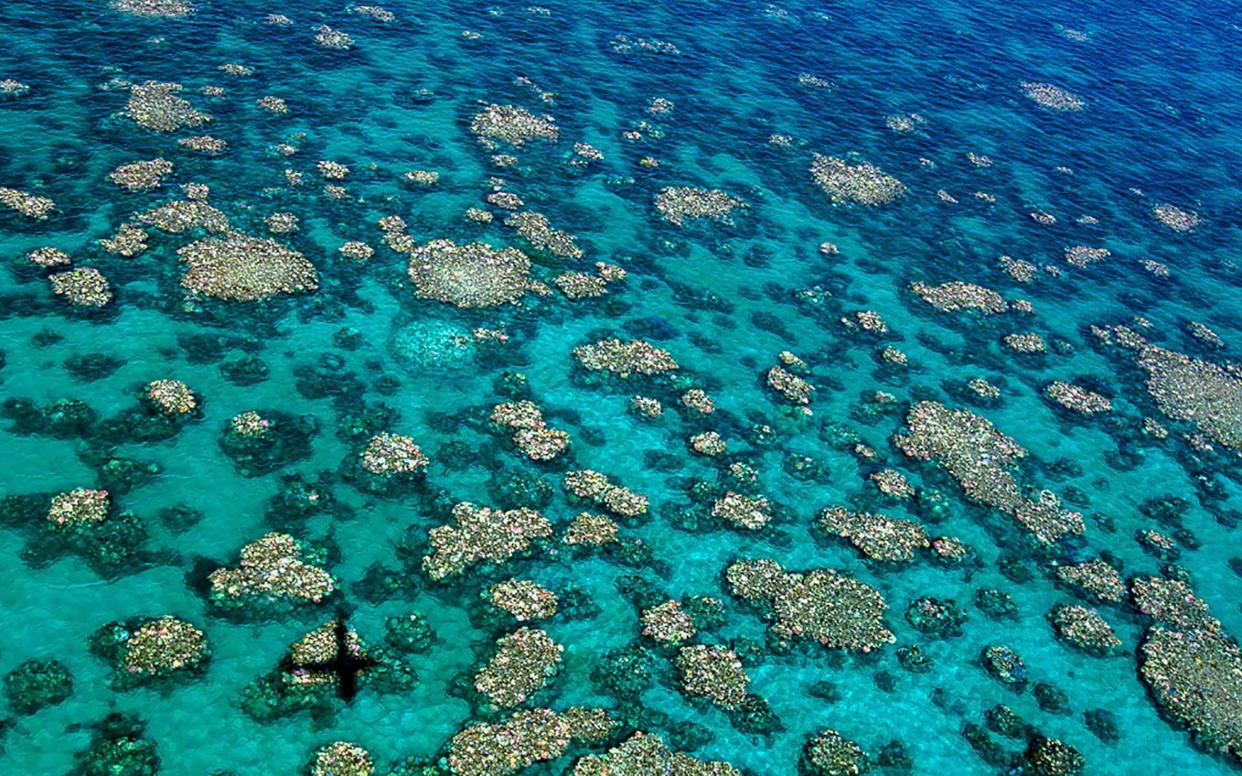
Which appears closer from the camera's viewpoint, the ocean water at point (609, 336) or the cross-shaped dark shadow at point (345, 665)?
the cross-shaped dark shadow at point (345, 665)

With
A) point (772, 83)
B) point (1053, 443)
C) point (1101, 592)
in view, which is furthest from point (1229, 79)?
point (1101, 592)

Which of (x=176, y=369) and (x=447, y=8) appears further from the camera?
(x=447, y=8)

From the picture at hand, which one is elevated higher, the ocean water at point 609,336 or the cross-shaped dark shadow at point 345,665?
the ocean water at point 609,336

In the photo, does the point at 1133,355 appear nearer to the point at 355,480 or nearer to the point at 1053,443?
the point at 1053,443

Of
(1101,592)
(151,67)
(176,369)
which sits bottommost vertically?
(1101,592)

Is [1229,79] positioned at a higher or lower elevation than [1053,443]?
higher

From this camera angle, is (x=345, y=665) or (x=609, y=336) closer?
(x=345, y=665)

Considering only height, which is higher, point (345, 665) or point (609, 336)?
point (609, 336)

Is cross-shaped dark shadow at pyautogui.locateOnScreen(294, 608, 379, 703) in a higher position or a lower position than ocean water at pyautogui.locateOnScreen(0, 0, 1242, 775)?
lower
